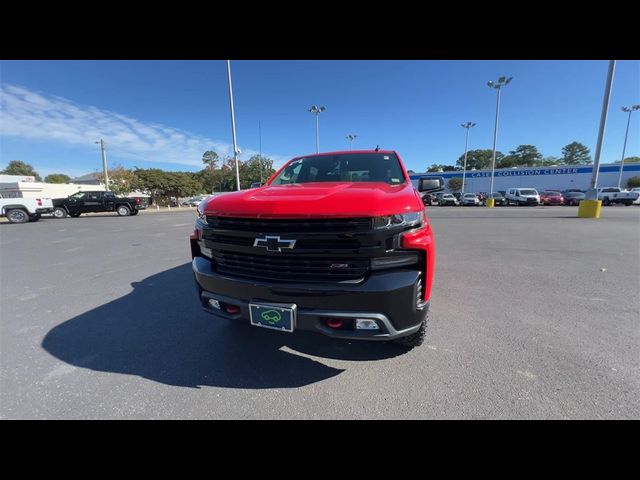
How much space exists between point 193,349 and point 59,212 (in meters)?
24.9

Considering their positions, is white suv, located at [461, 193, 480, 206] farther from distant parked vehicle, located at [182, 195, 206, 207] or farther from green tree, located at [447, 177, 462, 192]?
distant parked vehicle, located at [182, 195, 206, 207]

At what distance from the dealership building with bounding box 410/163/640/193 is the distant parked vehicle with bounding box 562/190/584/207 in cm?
1600

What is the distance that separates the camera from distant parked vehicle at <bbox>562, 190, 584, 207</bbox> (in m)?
28.0

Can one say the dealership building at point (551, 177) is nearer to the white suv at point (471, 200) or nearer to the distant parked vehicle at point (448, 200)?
the distant parked vehicle at point (448, 200)

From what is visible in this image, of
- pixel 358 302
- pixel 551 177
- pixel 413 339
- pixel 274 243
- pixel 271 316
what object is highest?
pixel 551 177

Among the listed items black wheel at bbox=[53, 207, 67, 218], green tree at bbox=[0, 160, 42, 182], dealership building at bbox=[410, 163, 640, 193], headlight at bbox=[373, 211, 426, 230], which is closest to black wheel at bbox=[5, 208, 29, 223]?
black wheel at bbox=[53, 207, 67, 218]

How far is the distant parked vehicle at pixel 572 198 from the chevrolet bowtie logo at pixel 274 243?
3739 cm

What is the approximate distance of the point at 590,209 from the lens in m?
13.7

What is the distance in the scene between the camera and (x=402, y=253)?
183 cm

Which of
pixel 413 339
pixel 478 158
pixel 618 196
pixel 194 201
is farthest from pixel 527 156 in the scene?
pixel 413 339

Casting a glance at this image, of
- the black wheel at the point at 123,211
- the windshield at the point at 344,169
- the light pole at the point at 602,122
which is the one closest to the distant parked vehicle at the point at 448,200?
the light pole at the point at 602,122

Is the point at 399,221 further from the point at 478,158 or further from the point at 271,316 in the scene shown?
the point at 478,158

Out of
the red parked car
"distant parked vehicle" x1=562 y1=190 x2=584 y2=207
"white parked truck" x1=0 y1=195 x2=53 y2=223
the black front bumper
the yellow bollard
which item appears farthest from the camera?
the red parked car

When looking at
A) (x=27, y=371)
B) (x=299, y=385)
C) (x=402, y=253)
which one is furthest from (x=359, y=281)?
(x=27, y=371)
